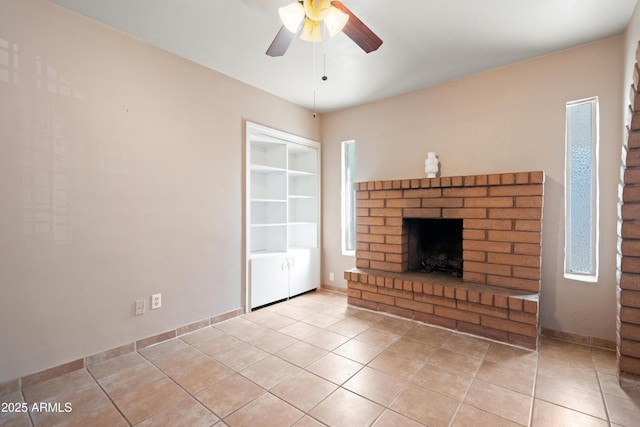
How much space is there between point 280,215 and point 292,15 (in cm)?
242

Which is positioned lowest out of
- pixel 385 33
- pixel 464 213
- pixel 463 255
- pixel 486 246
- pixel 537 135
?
pixel 463 255

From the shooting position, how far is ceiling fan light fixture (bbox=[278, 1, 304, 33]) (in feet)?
5.52

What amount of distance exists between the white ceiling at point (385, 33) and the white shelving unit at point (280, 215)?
2.93ft

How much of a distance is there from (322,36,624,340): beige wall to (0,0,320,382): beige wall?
2085 millimetres

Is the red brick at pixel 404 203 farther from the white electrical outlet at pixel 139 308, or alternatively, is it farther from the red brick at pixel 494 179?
the white electrical outlet at pixel 139 308

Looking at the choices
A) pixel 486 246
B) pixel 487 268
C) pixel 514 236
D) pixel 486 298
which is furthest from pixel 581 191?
pixel 486 298

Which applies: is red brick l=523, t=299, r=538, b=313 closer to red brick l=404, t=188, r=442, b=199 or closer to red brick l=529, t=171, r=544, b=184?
red brick l=529, t=171, r=544, b=184

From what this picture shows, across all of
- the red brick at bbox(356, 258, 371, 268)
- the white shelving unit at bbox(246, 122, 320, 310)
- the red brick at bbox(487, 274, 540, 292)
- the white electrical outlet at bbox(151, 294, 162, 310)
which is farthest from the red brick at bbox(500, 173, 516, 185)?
the white electrical outlet at bbox(151, 294, 162, 310)

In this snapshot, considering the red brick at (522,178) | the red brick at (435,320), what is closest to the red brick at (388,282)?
the red brick at (435,320)

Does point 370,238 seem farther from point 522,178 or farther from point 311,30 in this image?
point 311,30

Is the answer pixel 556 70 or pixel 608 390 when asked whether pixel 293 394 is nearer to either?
pixel 608 390

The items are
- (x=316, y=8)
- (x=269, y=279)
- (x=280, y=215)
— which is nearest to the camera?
(x=316, y=8)

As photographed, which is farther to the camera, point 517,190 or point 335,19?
point 517,190

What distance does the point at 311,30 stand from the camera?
6.30 feet
